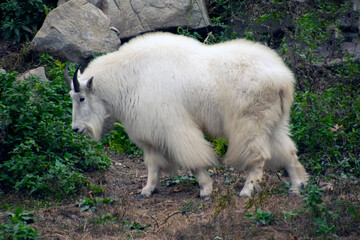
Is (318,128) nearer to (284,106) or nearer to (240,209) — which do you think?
(284,106)

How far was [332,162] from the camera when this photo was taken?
7.07m

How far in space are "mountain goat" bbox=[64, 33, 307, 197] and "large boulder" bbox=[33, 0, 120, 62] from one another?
105 inches

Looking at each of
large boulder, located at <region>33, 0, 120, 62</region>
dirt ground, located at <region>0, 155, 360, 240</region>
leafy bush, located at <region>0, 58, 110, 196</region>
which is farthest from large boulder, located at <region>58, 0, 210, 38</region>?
dirt ground, located at <region>0, 155, 360, 240</region>

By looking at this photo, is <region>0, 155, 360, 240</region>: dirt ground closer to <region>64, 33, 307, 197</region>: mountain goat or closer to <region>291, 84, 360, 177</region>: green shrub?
<region>64, 33, 307, 197</region>: mountain goat

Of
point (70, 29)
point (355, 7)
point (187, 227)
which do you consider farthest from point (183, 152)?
point (355, 7)

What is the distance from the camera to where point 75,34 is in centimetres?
941

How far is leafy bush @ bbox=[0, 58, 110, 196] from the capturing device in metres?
6.46

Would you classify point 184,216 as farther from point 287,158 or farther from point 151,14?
point 151,14

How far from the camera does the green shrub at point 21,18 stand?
981cm

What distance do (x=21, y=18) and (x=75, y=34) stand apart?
1.47 m

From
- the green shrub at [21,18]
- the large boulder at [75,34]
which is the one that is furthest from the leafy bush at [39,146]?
the green shrub at [21,18]

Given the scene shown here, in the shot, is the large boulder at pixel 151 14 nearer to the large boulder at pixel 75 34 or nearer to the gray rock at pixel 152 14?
the gray rock at pixel 152 14

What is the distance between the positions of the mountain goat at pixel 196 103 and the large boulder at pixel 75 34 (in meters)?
2.67

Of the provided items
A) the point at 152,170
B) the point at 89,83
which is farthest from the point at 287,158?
the point at 89,83
